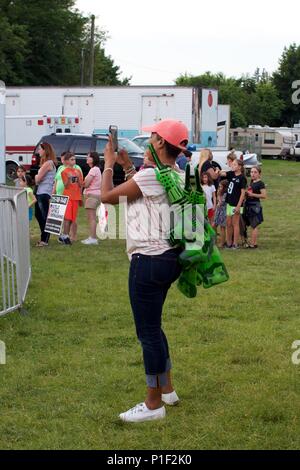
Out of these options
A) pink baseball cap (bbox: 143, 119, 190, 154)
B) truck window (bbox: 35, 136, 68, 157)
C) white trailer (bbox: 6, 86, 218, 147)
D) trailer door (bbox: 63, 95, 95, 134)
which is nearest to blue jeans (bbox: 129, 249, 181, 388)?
pink baseball cap (bbox: 143, 119, 190, 154)

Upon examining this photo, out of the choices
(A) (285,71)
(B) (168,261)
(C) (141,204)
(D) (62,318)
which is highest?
(A) (285,71)

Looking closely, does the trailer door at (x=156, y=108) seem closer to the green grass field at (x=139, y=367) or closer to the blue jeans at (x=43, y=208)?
the blue jeans at (x=43, y=208)

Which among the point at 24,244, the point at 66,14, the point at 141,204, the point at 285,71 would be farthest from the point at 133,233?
the point at 285,71

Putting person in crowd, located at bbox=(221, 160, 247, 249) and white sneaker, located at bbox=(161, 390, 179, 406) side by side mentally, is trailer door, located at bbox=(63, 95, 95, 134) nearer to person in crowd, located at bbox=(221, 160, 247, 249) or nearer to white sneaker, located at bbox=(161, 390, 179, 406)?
person in crowd, located at bbox=(221, 160, 247, 249)

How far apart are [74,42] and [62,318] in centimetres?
5432

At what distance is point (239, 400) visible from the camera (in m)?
5.89

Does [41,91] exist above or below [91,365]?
above

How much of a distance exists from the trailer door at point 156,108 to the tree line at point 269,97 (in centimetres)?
3971

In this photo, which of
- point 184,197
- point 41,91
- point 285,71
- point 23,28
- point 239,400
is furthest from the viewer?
point 285,71

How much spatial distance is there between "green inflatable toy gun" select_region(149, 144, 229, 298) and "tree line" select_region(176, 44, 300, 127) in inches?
2670

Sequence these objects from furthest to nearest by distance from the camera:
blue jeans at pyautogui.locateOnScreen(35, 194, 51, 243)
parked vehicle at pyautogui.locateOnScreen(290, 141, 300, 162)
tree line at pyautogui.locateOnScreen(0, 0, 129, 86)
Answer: parked vehicle at pyautogui.locateOnScreen(290, 141, 300, 162), tree line at pyautogui.locateOnScreen(0, 0, 129, 86), blue jeans at pyautogui.locateOnScreen(35, 194, 51, 243)

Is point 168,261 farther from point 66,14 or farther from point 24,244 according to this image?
point 66,14

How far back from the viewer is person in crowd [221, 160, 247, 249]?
1454 cm

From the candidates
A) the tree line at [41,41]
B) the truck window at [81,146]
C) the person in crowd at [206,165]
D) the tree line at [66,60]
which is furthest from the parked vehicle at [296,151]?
the person in crowd at [206,165]
